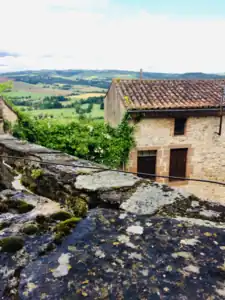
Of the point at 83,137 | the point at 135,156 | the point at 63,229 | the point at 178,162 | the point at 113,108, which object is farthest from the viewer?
the point at 113,108

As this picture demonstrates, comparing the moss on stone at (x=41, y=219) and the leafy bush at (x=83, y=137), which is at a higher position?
the moss on stone at (x=41, y=219)

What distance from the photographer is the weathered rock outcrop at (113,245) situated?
115 cm

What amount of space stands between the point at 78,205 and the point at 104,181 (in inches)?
13.2

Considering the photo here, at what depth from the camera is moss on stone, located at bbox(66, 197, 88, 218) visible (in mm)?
2105

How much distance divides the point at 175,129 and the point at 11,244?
11.4m

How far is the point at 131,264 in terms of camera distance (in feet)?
4.24

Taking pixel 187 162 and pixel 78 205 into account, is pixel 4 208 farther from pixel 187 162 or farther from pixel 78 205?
pixel 187 162

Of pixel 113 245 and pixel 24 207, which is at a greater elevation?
pixel 113 245

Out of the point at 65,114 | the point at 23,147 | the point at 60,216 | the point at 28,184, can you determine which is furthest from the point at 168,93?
the point at 60,216

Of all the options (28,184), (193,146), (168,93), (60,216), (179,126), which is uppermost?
(168,93)

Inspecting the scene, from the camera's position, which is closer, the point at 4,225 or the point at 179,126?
the point at 4,225

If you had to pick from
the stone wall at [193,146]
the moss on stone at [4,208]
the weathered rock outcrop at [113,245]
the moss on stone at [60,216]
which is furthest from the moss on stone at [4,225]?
the stone wall at [193,146]

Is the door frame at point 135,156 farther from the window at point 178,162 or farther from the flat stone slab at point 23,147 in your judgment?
the flat stone slab at point 23,147

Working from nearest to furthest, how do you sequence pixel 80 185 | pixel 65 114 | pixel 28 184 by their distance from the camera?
pixel 80 185
pixel 28 184
pixel 65 114
